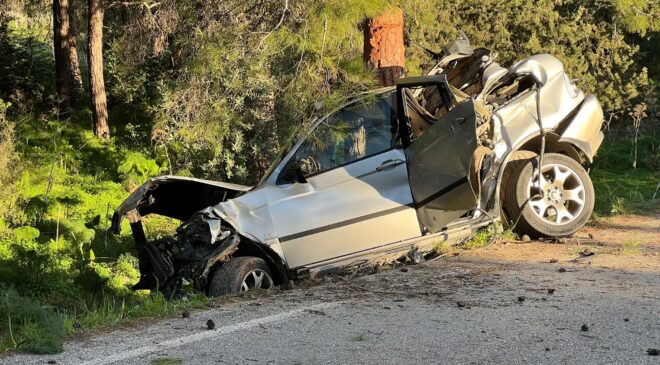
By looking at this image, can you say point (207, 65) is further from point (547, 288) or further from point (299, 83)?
point (547, 288)

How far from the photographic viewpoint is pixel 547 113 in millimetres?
8836

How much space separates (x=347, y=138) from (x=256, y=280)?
175cm

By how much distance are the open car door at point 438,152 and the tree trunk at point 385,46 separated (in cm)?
323

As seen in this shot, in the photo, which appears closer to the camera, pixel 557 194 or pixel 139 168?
pixel 557 194

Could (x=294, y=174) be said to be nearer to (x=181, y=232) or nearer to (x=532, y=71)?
(x=181, y=232)

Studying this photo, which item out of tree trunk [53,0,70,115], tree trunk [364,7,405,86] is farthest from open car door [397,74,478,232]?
tree trunk [53,0,70,115]

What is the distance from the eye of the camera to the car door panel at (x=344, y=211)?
7.69 m

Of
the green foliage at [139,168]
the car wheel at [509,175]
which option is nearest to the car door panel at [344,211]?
the car wheel at [509,175]

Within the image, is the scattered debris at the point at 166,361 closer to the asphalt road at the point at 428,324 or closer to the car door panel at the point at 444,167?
the asphalt road at the point at 428,324

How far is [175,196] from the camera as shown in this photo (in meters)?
8.68

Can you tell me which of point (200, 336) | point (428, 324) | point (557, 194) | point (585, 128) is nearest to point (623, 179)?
point (585, 128)

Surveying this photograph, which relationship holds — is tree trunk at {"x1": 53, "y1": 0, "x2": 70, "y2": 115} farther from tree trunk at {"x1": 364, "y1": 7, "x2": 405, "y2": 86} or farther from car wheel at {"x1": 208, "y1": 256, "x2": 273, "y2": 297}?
car wheel at {"x1": 208, "y1": 256, "x2": 273, "y2": 297}

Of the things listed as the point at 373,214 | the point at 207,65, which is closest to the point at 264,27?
the point at 207,65

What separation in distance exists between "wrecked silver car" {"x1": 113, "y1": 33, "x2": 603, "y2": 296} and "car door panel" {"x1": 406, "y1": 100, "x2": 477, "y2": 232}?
0.01 m
